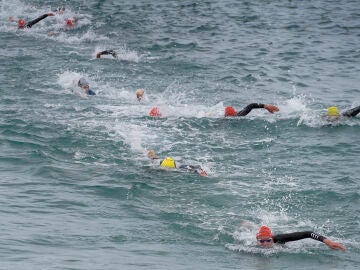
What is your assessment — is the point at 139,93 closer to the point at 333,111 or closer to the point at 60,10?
the point at 333,111

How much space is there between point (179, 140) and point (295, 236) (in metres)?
9.35

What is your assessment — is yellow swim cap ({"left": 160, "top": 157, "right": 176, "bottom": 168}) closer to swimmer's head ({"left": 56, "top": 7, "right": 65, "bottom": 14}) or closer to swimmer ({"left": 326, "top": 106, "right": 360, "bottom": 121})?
swimmer ({"left": 326, "top": 106, "right": 360, "bottom": 121})

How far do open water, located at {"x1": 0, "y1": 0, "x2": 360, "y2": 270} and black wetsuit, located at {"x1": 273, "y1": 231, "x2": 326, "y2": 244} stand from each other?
272mm

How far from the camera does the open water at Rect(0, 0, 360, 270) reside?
1864 centimetres

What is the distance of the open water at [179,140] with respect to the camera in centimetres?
1864

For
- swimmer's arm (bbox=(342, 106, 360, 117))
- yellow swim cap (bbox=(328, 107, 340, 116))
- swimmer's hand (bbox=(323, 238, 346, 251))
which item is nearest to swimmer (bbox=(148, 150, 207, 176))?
swimmer's hand (bbox=(323, 238, 346, 251))

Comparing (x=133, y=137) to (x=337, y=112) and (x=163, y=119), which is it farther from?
(x=337, y=112)

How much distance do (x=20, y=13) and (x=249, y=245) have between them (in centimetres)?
3307

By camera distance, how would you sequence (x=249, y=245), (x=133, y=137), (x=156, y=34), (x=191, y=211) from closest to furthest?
1. (x=249, y=245)
2. (x=191, y=211)
3. (x=133, y=137)
4. (x=156, y=34)

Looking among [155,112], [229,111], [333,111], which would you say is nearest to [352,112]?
[333,111]

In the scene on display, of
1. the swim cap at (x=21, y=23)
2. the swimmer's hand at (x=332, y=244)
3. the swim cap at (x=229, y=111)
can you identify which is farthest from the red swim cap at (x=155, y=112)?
the swim cap at (x=21, y=23)

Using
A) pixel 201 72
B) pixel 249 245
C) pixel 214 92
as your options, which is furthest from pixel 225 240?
pixel 201 72

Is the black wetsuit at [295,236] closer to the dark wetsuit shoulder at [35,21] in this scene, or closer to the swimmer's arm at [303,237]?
the swimmer's arm at [303,237]

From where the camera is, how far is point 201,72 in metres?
35.3
